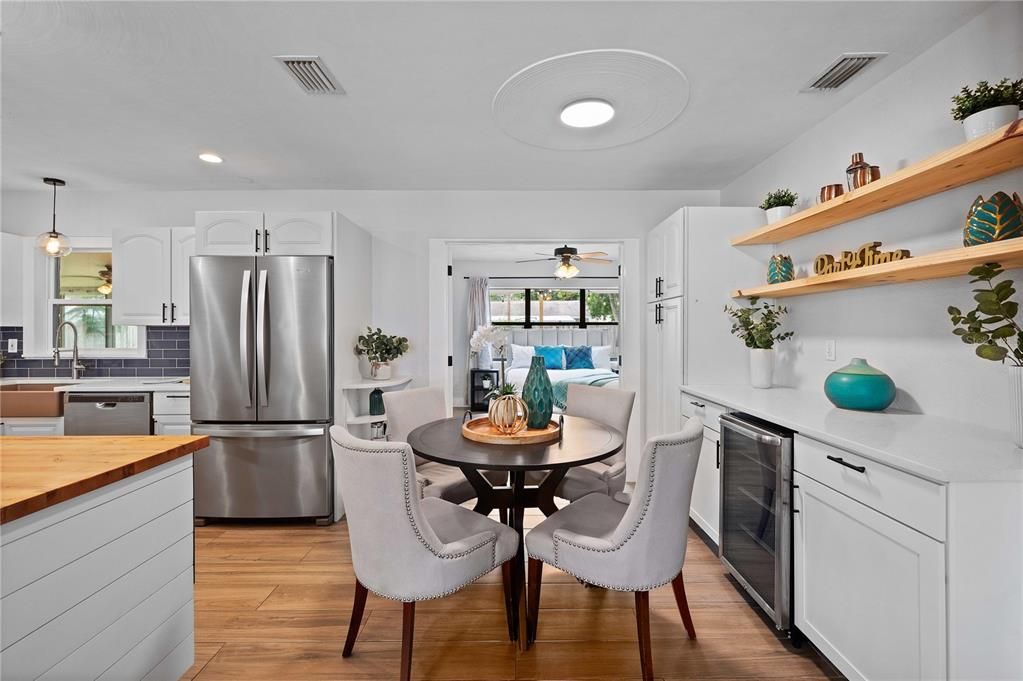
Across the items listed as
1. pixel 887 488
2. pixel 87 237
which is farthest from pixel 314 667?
pixel 87 237

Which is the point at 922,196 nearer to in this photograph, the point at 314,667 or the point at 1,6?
the point at 314,667

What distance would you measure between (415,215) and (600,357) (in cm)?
465

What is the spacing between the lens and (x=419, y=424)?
280 cm

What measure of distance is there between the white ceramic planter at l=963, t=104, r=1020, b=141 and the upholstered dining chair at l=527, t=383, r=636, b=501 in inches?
64.3

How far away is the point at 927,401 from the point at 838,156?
1324 millimetres

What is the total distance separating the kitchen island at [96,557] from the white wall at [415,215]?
93.7 inches

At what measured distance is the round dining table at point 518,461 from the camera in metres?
1.75

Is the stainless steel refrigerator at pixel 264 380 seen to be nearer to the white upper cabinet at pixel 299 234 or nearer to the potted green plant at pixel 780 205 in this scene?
the white upper cabinet at pixel 299 234

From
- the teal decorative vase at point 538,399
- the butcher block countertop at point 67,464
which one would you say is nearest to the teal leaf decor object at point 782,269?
the teal decorative vase at point 538,399

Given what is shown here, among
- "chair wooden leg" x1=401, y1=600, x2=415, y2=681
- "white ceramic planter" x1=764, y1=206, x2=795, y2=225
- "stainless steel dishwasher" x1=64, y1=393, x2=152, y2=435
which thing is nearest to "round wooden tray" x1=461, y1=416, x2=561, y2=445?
"chair wooden leg" x1=401, y1=600, x2=415, y2=681

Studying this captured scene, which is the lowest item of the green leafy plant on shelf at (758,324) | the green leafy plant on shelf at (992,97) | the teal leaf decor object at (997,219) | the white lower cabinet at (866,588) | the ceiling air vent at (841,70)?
the white lower cabinet at (866,588)

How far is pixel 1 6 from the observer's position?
1.64 meters

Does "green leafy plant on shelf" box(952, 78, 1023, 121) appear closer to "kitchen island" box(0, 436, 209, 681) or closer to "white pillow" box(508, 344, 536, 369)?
"kitchen island" box(0, 436, 209, 681)

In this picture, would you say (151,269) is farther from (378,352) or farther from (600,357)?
(600,357)
